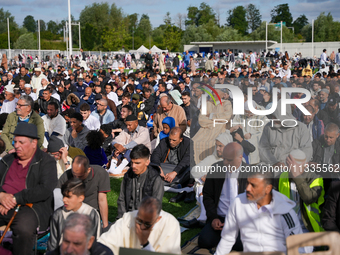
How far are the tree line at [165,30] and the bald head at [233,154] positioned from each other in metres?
58.0

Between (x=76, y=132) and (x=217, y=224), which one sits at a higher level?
(x=76, y=132)

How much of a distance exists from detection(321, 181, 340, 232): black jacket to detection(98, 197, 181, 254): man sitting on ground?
5.13 ft

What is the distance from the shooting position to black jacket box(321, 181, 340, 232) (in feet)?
13.5

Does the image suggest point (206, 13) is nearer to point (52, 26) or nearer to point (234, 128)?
point (52, 26)

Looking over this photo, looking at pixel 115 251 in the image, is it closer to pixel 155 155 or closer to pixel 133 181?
pixel 133 181

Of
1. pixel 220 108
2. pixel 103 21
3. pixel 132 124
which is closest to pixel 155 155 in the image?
pixel 132 124

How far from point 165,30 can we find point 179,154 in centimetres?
6498

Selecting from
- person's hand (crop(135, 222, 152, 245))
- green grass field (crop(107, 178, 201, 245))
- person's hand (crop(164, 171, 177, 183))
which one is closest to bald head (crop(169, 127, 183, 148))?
person's hand (crop(164, 171, 177, 183))

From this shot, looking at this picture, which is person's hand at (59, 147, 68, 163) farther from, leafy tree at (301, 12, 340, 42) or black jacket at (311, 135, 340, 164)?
leafy tree at (301, 12, 340, 42)

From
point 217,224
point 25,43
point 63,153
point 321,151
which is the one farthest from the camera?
point 25,43

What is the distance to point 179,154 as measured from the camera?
725cm

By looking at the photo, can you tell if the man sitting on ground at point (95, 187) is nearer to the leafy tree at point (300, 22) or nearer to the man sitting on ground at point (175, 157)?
the man sitting on ground at point (175, 157)

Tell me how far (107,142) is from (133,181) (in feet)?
13.2

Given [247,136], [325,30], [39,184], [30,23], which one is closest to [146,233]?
[39,184]
